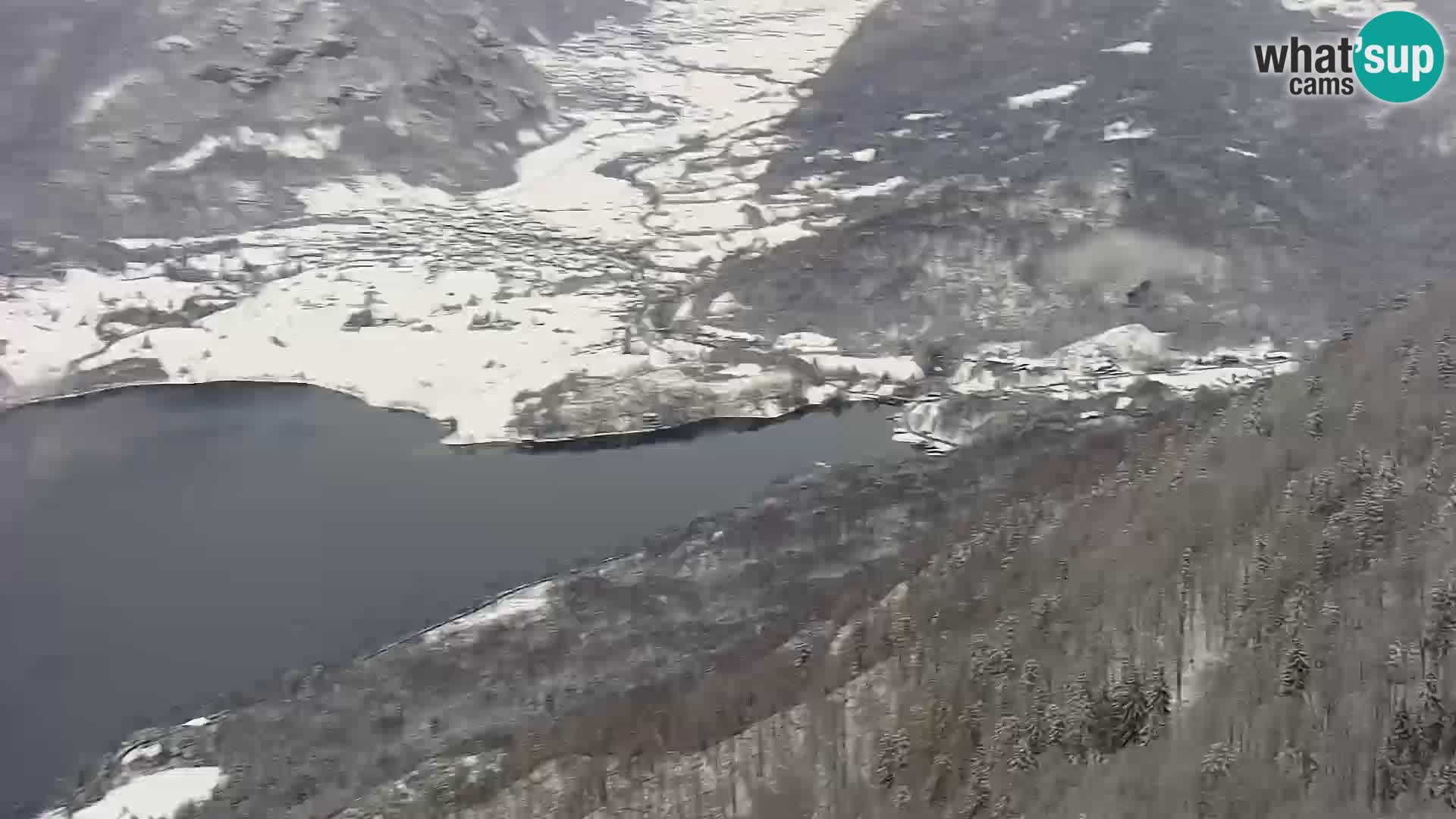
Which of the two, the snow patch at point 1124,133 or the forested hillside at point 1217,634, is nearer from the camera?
the forested hillside at point 1217,634

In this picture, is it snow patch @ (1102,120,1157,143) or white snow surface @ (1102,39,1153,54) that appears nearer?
snow patch @ (1102,120,1157,143)

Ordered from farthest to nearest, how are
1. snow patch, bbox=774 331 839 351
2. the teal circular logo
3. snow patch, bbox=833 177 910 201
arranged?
the teal circular logo, snow patch, bbox=833 177 910 201, snow patch, bbox=774 331 839 351

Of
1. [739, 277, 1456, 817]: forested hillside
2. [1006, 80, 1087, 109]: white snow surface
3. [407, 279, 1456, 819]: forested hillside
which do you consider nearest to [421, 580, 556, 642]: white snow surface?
[407, 279, 1456, 819]: forested hillside

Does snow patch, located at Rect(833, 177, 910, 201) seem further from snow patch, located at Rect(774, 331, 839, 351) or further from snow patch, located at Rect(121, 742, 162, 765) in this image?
snow patch, located at Rect(121, 742, 162, 765)

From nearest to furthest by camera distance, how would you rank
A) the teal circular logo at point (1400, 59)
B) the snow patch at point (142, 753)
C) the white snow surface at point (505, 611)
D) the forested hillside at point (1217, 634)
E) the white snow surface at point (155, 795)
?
the forested hillside at point (1217, 634)
the white snow surface at point (155, 795)
the snow patch at point (142, 753)
the white snow surface at point (505, 611)
the teal circular logo at point (1400, 59)

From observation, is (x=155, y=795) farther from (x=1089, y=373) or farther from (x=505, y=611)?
(x=1089, y=373)

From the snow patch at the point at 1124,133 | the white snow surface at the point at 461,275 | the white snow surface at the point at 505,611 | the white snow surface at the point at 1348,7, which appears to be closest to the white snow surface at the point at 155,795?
the white snow surface at the point at 505,611
